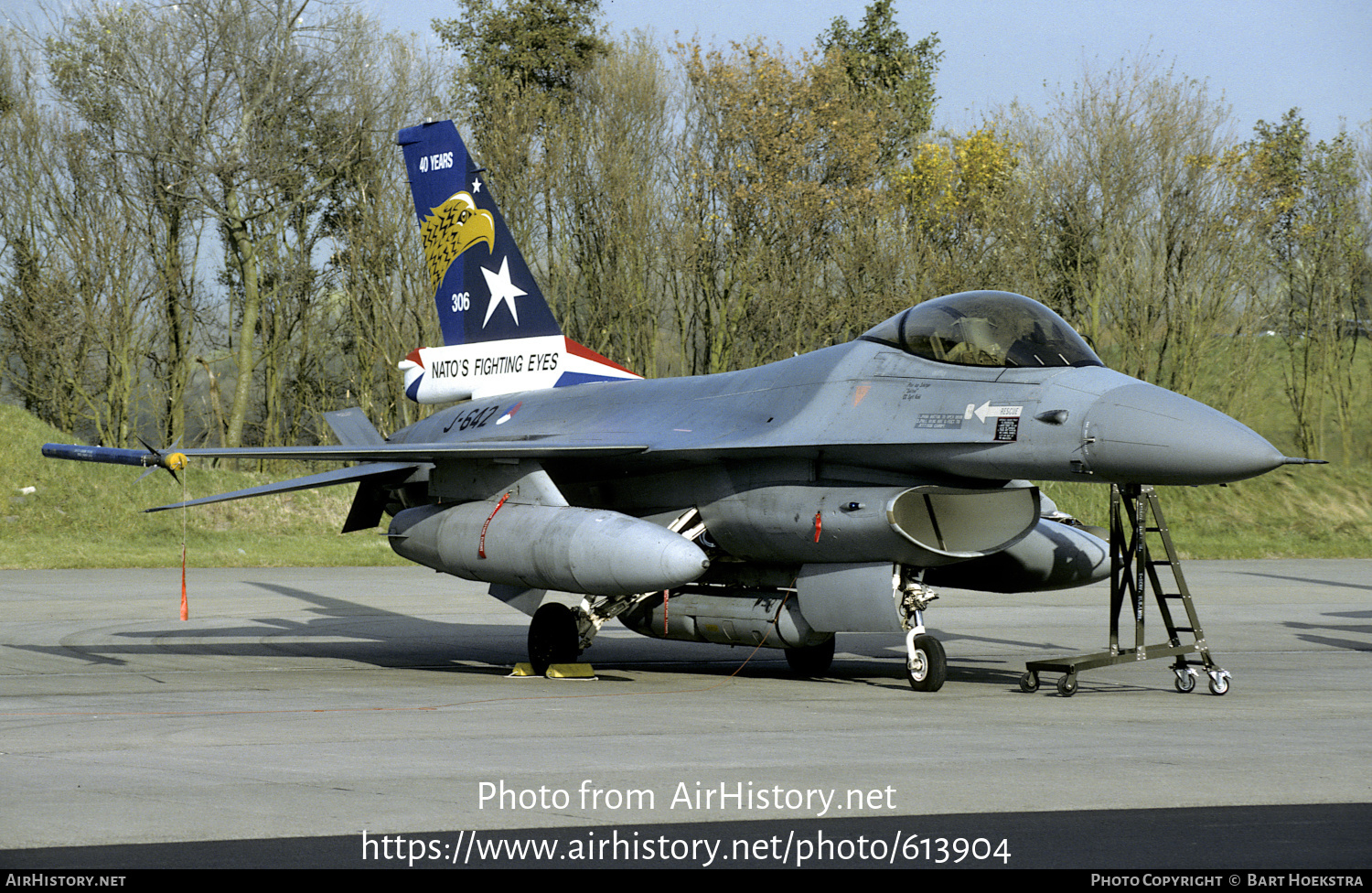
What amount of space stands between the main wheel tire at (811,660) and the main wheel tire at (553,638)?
75.8 inches

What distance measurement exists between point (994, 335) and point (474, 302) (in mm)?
7016

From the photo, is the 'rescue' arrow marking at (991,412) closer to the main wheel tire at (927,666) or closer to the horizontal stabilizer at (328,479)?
the main wheel tire at (927,666)

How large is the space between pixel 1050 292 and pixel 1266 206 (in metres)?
6.10

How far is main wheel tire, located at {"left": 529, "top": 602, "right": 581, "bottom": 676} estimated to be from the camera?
1120 centimetres

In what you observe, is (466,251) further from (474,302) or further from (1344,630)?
(1344,630)

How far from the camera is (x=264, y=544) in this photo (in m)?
26.7

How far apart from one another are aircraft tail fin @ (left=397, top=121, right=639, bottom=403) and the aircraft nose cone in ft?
21.7

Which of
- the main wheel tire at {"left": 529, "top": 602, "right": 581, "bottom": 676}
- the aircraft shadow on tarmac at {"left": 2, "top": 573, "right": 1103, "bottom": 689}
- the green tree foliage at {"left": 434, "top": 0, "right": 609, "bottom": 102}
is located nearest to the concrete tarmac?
the aircraft shadow on tarmac at {"left": 2, "top": 573, "right": 1103, "bottom": 689}

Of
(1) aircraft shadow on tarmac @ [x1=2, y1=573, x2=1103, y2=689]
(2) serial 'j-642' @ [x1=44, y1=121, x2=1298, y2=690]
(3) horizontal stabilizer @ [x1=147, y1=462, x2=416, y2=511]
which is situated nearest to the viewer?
(2) serial 'j-642' @ [x1=44, y1=121, x2=1298, y2=690]

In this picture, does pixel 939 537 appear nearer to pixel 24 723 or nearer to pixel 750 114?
pixel 24 723

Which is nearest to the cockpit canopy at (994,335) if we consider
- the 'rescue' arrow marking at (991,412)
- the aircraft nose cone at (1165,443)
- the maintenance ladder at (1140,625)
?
the 'rescue' arrow marking at (991,412)

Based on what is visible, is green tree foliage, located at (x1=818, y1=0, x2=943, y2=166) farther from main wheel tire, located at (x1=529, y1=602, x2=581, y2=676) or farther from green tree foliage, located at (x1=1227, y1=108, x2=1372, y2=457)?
main wheel tire, located at (x1=529, y1=602, x2=581, y2=676)
